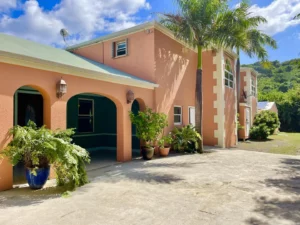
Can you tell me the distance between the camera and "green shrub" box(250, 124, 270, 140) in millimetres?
19953

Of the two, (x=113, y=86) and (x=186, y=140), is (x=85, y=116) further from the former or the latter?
(x=186, y=140)

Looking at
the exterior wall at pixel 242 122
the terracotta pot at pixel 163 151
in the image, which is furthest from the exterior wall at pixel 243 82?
the terracotta pot at pixel 163 151

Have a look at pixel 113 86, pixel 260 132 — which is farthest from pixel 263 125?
pixel 113 86

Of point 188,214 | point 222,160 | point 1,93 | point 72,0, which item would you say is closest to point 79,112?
point 72,0

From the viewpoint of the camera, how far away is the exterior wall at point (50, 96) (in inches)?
221

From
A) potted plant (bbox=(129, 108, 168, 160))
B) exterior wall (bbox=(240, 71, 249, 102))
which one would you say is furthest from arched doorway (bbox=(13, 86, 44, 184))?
exterior wall (bbox=(240, 71, 249, 102))

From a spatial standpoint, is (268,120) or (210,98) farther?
(268,120)

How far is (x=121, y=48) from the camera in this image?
493 inches

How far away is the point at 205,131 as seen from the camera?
15.4 meters

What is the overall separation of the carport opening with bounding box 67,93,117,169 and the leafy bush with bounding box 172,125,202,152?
140 inches

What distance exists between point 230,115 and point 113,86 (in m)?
10.8

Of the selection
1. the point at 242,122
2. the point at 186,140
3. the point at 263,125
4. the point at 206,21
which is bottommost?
the point at 186,140

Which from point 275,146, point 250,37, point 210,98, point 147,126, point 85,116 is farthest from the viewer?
point 275,146

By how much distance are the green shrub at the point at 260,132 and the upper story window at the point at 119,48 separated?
576 inches
